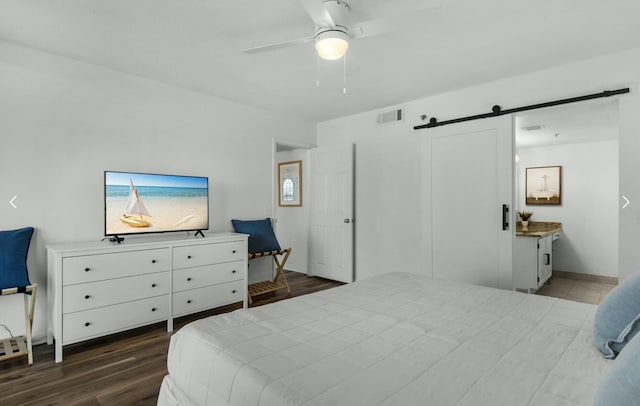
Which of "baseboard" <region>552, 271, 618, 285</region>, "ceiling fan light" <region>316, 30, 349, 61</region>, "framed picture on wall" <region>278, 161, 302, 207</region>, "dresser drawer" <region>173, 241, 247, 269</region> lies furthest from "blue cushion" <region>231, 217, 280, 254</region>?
"baseboard" <region>552, 271, 618, 285</region>

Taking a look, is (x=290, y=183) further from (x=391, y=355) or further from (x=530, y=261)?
(x=391, y=355)

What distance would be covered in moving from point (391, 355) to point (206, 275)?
97.1 inches

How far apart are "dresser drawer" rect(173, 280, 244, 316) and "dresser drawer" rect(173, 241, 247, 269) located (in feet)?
0.87

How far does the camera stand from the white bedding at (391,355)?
3.58 feet

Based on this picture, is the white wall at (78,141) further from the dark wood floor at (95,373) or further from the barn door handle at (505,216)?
the barn door handle at (505,216)

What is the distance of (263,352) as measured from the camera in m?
1.36

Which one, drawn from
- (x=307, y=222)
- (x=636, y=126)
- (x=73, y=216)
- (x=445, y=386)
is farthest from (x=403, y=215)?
(x=73, y=216)

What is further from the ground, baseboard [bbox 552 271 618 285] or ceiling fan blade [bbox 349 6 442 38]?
ceiling fan blade [bbox 349 6 442 38]

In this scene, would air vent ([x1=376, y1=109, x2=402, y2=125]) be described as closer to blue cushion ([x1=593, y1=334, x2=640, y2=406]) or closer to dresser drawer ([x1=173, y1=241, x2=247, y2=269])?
dresser drawer ([x1=173, y1=241, x2=247, y2=269])

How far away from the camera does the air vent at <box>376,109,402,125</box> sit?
4.26 m

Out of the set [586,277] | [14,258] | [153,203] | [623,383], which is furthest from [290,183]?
[623,383]

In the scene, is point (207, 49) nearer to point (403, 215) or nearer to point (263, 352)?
point (263, 352)

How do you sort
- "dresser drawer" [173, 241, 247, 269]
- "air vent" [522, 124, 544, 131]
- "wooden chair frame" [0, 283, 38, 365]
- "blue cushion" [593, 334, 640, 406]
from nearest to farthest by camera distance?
"blue cushion" [593, 334, 640, 406] → "wooden chair frame" [0, 283, 38, 365] → "dresser drawer" [173, 241, 247, 269] → "air vent" [522, 124, 544, 131]

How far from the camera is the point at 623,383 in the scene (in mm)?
792
